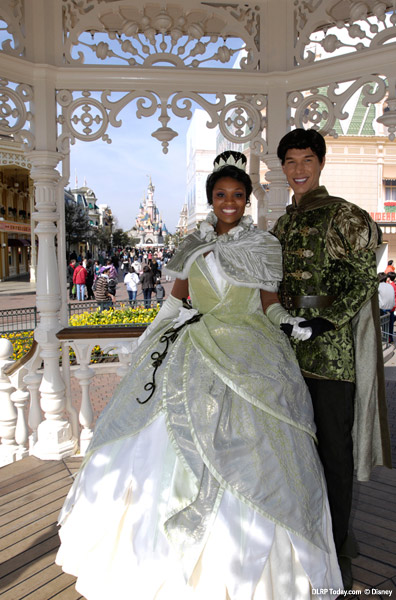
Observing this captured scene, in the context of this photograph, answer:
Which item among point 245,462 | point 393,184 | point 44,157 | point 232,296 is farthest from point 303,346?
point 393,184

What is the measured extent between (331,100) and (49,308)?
2218 millimetres

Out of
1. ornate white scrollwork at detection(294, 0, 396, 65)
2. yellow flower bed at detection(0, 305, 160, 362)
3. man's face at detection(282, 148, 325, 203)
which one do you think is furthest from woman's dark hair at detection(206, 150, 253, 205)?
yellow flower bed at detection(0, 305, 160, 362)

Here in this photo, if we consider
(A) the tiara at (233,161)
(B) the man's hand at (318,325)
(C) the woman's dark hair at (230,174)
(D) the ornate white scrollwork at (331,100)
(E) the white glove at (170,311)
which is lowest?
(B) the man's hand at (318,325)

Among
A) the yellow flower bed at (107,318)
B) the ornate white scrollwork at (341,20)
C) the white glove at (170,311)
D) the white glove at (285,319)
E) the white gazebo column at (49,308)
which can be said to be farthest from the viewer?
the yellow flower bed at (107,318)

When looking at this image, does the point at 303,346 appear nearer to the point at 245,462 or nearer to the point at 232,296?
the point at 232,296

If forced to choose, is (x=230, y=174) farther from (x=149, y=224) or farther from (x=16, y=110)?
(x=149, y=224)

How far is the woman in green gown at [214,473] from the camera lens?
1.63 metres

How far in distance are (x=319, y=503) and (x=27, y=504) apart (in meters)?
1.72

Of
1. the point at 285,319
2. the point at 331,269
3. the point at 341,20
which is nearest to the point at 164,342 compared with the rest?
the point at 285,319

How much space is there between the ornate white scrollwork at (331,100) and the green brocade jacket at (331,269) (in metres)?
0.97

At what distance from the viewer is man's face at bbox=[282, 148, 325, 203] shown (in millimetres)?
2074

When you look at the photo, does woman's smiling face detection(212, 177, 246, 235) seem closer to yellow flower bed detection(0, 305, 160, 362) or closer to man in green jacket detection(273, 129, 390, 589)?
man in green jacket detection(273, 129, 390, 589)

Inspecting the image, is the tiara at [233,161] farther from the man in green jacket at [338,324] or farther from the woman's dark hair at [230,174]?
the man in green jacket at [338,324]

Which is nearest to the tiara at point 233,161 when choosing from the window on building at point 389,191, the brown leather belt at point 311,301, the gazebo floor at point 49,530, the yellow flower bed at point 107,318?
the brown leather belt at point 311,301
